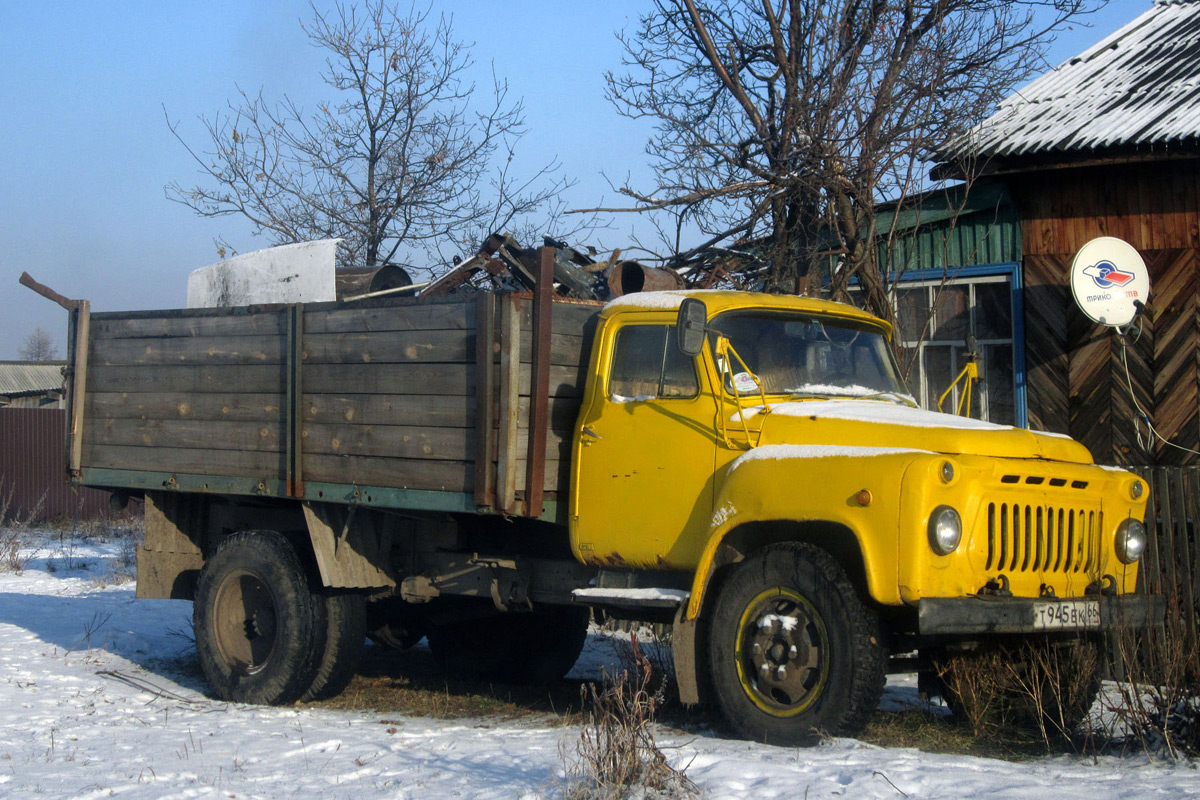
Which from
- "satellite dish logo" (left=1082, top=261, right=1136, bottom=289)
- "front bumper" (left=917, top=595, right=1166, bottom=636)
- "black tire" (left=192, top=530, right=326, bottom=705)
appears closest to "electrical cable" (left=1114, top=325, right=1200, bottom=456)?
"satellite dish logo" (left=1082, top=261, right=1136, bottom=289)

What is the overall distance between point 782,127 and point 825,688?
20.9ft

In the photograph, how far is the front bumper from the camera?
4.77m

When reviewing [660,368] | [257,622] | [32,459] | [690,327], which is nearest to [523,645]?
[257,622]

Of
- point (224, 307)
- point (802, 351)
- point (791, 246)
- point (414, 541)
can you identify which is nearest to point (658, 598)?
point (802, 351)

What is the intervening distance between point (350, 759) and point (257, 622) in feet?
7.65

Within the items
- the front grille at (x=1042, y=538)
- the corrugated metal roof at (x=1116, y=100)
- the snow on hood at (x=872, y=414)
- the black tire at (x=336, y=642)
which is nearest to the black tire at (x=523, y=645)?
the black tire at (x=336, y=642)

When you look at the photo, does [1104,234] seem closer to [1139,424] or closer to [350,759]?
[1139,424]

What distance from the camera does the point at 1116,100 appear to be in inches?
435

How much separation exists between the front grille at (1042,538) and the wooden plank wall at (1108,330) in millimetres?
5019

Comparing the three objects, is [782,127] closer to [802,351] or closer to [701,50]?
[701,50]

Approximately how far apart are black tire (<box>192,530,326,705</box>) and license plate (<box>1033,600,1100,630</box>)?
414cm

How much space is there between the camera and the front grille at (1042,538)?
507 cm

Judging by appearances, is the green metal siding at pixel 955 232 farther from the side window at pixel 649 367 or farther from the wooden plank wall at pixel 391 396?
the wooden plank wall at pixel 391 396

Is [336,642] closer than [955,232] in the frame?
Yes
